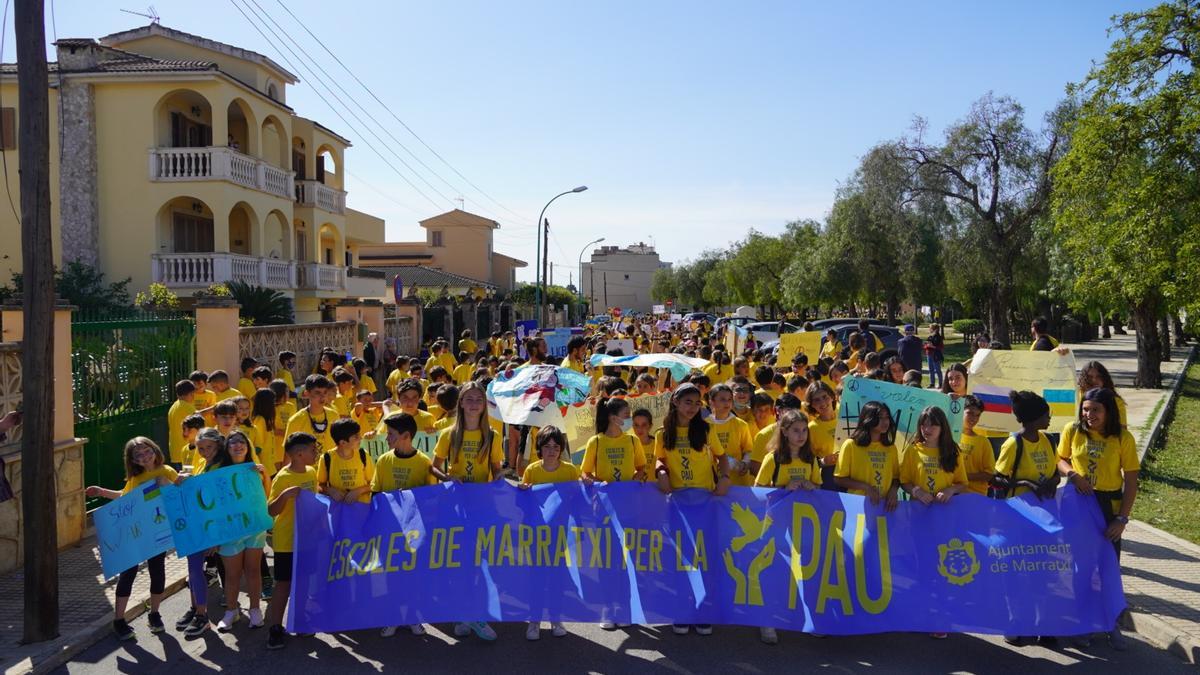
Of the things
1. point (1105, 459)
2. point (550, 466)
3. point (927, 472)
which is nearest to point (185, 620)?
point (550, 466)

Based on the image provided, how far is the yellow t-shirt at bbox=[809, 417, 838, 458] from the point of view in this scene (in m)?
7.00

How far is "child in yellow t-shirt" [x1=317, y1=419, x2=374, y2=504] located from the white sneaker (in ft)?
3.85

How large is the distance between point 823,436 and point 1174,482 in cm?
672

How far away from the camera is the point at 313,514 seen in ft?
19.9

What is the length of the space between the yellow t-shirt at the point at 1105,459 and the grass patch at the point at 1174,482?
309cm

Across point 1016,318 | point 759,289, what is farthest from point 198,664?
point 759,289

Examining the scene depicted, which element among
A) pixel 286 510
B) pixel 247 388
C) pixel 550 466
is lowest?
pixel 286 510

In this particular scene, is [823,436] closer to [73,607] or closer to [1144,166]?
[73,607]

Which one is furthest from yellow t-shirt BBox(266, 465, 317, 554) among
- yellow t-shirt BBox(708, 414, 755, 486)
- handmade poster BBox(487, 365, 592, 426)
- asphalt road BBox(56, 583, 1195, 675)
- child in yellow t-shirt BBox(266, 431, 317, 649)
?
yellow t-shirt BBox(708, 414, 755, 486)

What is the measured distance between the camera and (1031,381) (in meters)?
8.70

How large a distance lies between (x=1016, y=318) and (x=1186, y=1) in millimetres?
38896

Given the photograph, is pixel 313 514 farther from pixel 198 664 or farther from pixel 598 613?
pixel 598 613

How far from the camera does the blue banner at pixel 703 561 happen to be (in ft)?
18.7

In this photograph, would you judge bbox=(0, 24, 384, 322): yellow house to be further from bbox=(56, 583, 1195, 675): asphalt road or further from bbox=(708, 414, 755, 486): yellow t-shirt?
bbox=(708, 414, 755, 486): yellow t-shirt
